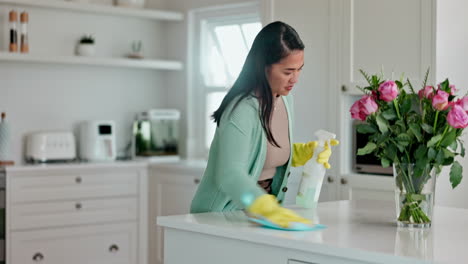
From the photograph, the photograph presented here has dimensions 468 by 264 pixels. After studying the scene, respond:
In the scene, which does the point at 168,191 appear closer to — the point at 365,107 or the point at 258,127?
the point at 258,127

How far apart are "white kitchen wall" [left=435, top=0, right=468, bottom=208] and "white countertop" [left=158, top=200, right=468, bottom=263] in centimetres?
115

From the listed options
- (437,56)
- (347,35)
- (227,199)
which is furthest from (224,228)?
(347,35)

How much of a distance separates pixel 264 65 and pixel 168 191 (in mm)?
2722

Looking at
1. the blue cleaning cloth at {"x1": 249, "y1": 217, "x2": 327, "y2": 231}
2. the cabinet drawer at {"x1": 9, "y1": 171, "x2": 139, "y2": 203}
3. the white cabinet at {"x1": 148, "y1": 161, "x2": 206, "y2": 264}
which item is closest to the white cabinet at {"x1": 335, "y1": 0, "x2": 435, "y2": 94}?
the white cabinet at {"x1": 148, "y1": 161, "x2": 206, "y2": 264}

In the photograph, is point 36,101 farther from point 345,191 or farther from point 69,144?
point 345,191

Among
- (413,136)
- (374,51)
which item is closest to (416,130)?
(413,136)

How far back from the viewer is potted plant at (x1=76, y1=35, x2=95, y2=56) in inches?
204

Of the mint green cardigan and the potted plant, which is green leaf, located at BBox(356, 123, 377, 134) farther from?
the potted plant

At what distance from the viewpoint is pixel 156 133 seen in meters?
5.47

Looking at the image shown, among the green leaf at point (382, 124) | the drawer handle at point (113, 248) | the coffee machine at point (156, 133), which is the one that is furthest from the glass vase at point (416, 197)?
the coffee machine at point (156, 133)

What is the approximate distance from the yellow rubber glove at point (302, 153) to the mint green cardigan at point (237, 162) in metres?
0.07

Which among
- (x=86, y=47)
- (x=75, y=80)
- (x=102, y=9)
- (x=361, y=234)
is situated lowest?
(x=361, y=234)

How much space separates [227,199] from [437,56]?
63.7 inches

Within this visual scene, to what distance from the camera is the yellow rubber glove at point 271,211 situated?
78.5 inches
